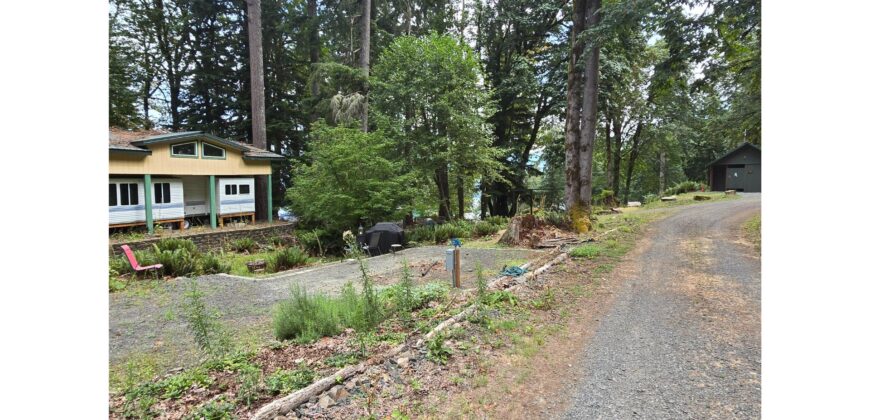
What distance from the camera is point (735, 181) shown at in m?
24.0

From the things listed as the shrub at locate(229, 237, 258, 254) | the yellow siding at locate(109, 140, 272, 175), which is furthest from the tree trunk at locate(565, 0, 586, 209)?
the yellow siding at locate(109, 140, 272, 175)

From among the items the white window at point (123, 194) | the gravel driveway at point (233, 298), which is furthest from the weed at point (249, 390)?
the white window at point (123, 194)

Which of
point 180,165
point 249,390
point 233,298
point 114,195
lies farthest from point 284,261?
point 180,165

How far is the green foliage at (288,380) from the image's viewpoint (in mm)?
2743

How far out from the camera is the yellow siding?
12.8 m

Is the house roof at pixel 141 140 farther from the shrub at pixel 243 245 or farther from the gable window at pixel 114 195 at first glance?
the shrub at pixel 243 245

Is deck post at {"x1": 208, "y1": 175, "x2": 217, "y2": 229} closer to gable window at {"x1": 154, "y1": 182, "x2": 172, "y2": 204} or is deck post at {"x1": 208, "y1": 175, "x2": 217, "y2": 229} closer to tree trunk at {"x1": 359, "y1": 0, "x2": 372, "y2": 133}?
gable window at {"x1": 154, "y1": 182, "x2": 172, "y2": 204}

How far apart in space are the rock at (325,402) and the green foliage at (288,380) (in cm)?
25

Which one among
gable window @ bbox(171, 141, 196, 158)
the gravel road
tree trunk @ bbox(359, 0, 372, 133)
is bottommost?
the gravel road

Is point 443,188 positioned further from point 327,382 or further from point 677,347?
point 327,382

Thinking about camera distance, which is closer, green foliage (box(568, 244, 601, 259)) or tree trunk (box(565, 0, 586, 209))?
green foliage (box(568, 244, 601, 259))

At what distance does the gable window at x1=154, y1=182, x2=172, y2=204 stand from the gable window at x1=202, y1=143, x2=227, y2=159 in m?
1.75

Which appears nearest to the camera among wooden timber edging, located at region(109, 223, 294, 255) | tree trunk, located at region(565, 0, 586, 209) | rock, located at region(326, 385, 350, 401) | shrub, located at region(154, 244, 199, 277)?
rock, located at region(326, 385, 350, 401)
